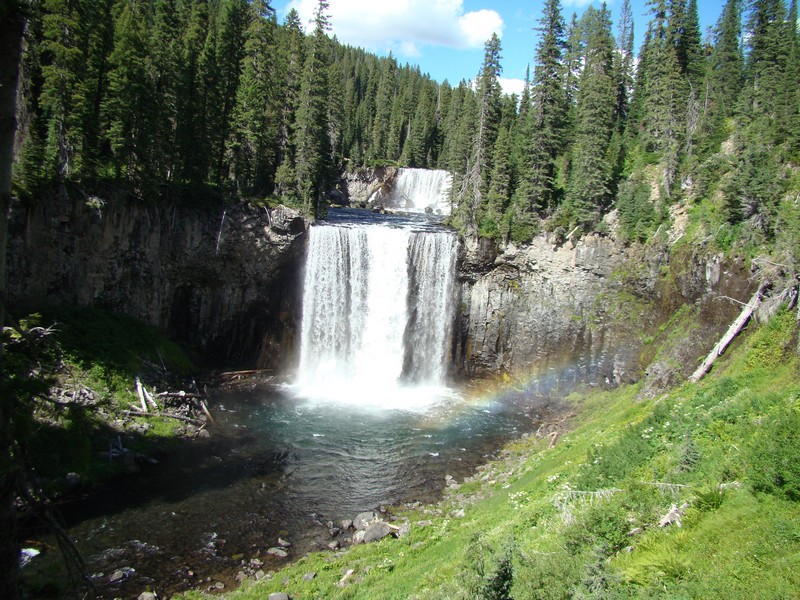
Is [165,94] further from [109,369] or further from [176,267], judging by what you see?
[109,369]

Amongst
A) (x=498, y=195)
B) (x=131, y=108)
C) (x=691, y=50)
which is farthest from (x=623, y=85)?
(x=131, y=108)

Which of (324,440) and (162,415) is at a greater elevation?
(162,415)

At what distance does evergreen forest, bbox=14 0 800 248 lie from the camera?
2758 cm

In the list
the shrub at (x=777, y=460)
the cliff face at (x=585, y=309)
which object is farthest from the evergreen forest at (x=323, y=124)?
the shrub at (x=777, y=460)

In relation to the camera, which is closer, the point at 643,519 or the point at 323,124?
the point at 643,519

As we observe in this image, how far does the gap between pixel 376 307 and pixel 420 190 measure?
40.1m

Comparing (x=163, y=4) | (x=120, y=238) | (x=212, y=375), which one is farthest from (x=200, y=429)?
(x=163, y=4)

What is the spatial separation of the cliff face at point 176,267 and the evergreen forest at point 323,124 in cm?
174

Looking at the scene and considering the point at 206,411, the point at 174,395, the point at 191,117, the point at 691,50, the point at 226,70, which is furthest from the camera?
the point at 691,50

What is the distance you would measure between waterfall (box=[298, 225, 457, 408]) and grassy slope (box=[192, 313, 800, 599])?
17.5 meters

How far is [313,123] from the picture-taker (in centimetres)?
4031

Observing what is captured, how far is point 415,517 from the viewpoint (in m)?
19.9

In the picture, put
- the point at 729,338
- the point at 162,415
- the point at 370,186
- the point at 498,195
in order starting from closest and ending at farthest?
1. the point at 729,338
2. the point at 162,415
3. the point at 498,195
4. the point at 370,186

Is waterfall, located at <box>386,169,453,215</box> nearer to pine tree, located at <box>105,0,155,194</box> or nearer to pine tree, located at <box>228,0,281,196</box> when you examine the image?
pine tree, located at <box>228,0,281,196</box>
